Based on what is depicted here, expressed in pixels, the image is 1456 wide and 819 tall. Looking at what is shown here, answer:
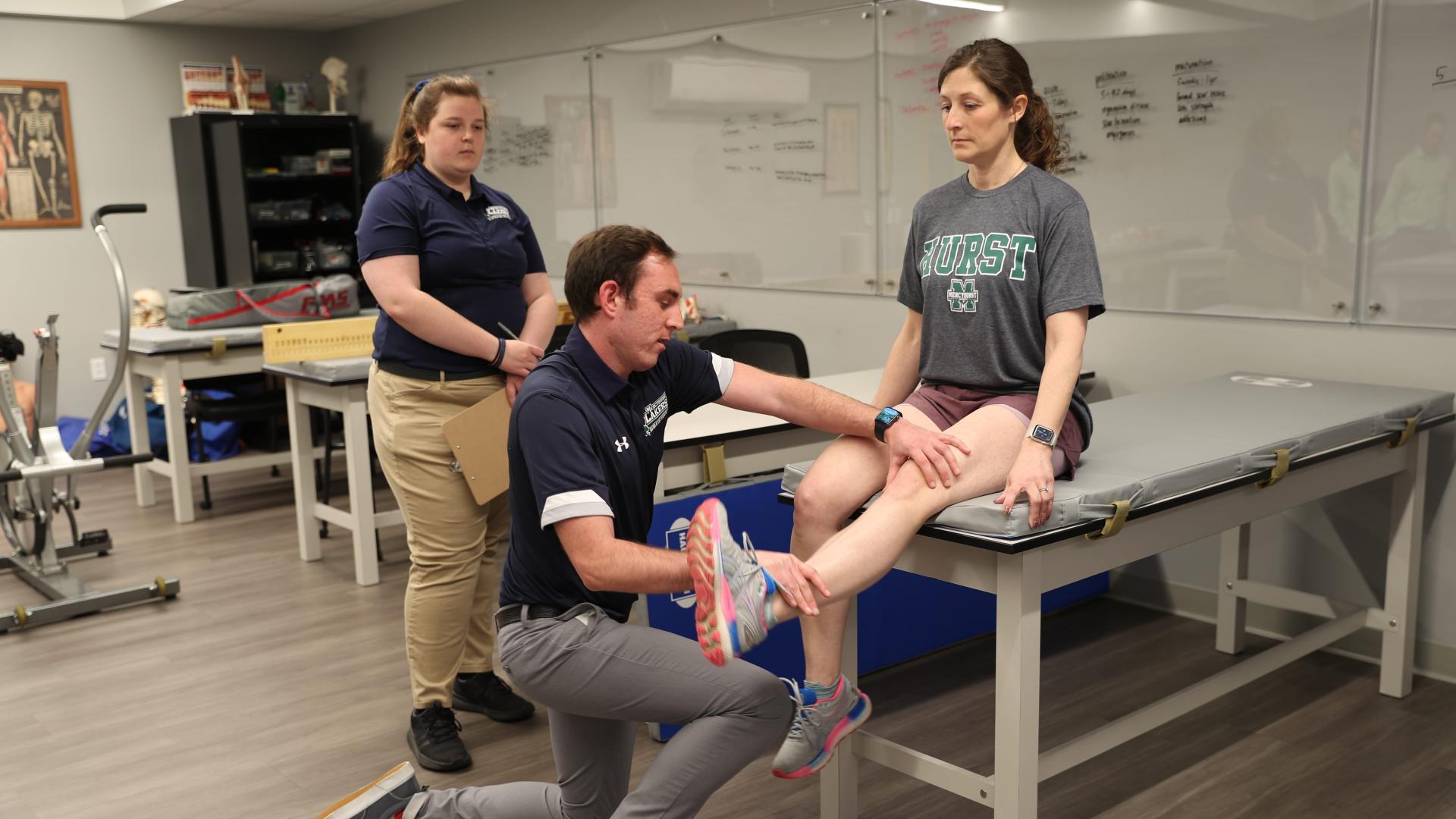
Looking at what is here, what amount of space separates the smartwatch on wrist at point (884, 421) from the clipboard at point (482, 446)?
936 mm

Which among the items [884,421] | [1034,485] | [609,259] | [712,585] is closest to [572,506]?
[712,585]

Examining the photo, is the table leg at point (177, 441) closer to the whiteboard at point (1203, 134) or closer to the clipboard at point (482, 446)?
the clipboard at point (482, 446)

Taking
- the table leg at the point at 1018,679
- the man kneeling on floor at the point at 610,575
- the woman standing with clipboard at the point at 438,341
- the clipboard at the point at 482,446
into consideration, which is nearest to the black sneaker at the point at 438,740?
the woman standing with clipboard at the point at 438,341

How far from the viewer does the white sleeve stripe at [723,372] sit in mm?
2115

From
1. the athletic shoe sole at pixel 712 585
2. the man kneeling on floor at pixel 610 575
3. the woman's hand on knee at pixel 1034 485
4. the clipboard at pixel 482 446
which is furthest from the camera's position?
the clipboard at pixel 482 446

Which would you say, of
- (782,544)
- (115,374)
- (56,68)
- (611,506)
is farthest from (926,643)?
(56,68)

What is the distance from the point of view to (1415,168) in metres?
2.94

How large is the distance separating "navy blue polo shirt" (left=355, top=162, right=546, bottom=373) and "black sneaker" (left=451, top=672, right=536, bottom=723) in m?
0.78

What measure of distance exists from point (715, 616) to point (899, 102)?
2843mm

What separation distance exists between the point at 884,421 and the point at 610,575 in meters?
0.61

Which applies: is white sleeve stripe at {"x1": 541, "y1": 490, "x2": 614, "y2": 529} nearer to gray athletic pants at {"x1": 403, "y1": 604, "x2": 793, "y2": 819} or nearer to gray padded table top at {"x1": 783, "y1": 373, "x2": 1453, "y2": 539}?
gray athletic pants at {"x1": 403, "y1": 604, "x2": 793, "y2": 819}

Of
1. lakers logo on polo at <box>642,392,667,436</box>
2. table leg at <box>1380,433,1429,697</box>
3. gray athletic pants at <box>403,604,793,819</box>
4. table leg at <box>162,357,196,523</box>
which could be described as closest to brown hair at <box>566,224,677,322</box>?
lakers logo on polo at <box>642,392,667,436</box>

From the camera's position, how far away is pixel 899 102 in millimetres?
4094

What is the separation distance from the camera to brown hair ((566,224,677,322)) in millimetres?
1813
